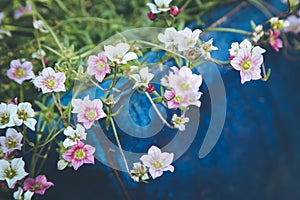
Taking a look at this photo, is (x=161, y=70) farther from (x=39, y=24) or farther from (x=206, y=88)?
(x=39, y=24)

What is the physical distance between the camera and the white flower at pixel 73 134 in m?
0.67

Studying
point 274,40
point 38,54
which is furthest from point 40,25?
point 274,40

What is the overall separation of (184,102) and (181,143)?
13cm

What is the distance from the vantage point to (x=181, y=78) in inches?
24.9

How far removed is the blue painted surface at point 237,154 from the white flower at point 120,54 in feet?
0.27

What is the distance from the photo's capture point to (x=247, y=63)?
67cm

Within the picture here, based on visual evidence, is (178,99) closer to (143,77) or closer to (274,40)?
(143,77)

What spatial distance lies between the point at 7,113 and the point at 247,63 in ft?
1.05

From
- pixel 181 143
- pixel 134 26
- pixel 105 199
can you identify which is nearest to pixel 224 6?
pixel 134 26

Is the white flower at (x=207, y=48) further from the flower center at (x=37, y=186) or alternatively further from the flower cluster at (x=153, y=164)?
the flower center at (x=37, y=186)

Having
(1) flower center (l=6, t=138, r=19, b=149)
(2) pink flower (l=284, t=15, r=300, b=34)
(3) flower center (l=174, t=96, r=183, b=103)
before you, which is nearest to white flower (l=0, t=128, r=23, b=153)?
(1) flower center (l=6, t=138, r=19, b=149)

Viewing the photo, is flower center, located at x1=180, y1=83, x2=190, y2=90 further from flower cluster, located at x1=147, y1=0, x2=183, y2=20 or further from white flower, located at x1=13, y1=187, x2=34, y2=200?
white flower, located at x1=13, y1=187, x2=34, y2=200

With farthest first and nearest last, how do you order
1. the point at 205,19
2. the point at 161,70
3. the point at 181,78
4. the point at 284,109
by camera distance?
the point at 284,109
the point at 205,19
the point at 161,70
the point at 181,78

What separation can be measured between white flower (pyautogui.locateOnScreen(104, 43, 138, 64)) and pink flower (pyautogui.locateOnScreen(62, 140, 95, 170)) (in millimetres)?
118
